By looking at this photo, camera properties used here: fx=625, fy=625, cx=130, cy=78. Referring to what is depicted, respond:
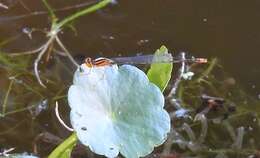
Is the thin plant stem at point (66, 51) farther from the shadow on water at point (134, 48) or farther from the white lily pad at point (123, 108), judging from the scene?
the white lily pad at point (123, 108)

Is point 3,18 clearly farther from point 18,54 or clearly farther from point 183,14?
point 183,14

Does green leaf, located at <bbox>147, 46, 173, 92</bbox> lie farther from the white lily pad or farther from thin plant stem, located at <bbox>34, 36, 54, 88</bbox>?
thin plant stem, located at <bbox>34, 36, 54, 88</bbox>

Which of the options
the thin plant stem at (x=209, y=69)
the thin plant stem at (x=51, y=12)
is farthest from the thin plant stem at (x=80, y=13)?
the thin plant stem at (x=209, y=69)

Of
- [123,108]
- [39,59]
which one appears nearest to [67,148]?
[123,108]

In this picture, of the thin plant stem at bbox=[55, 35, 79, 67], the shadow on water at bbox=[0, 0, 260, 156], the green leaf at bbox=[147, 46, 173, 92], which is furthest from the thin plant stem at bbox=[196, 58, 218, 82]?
the green leaf at bbox=[147, 46, 173, 92]

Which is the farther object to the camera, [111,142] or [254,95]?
[254,95]

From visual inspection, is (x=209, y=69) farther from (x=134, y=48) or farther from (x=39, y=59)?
(x=39, y=59)

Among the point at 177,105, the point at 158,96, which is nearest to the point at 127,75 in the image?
the point at 158,96
